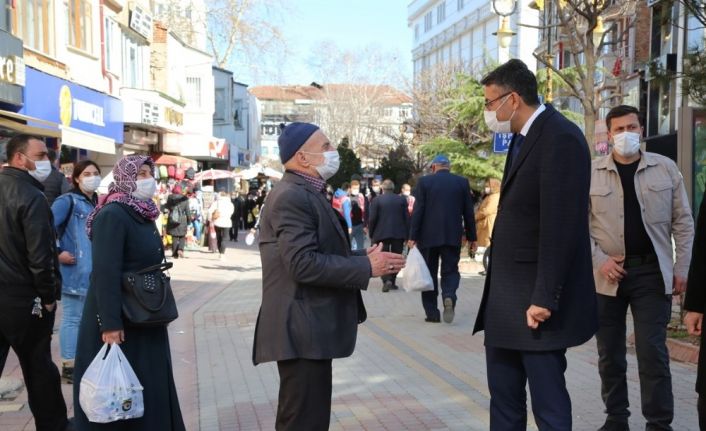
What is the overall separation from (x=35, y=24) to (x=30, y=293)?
14.6 meters

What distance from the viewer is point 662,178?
206 inches

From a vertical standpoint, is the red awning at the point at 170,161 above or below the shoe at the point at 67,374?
above

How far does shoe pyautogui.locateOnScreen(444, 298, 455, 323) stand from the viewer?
1022 cm

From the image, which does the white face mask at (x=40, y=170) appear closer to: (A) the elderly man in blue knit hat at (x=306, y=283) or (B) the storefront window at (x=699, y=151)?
(A) the elderly man in blue knit hat at (x=306, y=283)

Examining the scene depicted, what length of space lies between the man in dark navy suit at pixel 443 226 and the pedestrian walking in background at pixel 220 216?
1312 cm

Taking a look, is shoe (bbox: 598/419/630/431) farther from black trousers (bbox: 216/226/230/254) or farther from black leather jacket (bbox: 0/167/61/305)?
black trousers (bbox: 216/226/230/254)

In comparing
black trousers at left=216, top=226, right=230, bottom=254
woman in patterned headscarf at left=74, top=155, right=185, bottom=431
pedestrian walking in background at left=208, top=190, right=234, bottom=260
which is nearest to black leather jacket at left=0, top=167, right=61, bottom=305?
woman in patterned headscarf at left=74, top=155, right=185, bottom=431

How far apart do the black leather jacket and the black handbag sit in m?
1.12

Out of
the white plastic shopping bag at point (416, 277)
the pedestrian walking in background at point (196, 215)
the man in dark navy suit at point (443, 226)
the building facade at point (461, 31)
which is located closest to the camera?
the white plastic shopping bag at point (416, 277)

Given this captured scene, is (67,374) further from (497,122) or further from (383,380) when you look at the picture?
(497,122)

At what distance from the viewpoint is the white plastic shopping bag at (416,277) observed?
6727 millimetres

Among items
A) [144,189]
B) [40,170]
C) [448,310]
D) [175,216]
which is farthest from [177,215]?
[144,189]

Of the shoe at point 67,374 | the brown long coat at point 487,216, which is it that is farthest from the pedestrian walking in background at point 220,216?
the shoe at point 67,374

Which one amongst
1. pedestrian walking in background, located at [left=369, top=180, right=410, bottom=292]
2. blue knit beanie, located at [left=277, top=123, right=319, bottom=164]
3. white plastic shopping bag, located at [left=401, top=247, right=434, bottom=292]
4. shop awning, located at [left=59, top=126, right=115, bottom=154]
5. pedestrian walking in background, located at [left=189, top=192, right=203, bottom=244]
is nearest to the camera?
blue knit beanie, located at [left=277, top=123, right=319, bottom=164]
